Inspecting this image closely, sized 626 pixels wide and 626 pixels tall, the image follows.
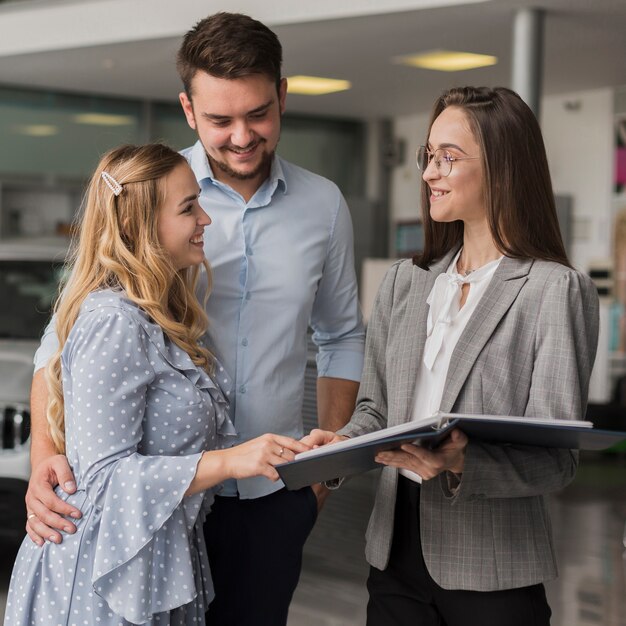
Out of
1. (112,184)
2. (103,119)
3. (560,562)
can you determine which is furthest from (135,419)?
(103,119)

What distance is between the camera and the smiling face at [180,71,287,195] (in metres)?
2.34

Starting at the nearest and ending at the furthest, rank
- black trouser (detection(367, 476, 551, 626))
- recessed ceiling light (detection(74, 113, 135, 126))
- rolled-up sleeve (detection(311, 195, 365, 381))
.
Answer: black trouser (detection(367, 476, 551, 626)), rolled-up sleeve (detection(311, 195, 365, 381)), recessed ceiling light (detection(74, 113, 135, 126))

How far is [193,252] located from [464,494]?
29.2 inches

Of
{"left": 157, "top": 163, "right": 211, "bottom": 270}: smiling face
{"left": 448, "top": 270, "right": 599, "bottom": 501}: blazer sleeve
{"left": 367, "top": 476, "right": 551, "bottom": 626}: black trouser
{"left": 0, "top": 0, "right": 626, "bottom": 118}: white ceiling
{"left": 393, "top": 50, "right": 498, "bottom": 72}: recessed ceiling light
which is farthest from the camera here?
{"left": 393, "top": 50, "right": 498, "bottom": 72}: recessed ceiling light

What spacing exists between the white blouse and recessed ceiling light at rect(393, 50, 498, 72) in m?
7.00

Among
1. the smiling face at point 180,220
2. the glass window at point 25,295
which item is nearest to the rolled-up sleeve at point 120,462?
the smiling face at point 180,220

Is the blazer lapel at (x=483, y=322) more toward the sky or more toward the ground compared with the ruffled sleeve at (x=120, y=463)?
more toward the sky

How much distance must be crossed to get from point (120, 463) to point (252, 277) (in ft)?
2.09

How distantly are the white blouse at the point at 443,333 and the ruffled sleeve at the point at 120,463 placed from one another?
1.51 feet

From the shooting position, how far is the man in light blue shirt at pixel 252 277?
2.36 m

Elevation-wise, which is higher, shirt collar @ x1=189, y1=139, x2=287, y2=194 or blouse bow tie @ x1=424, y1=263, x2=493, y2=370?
shirt collar @ x1=189, y1=139, x2=287, y2=194

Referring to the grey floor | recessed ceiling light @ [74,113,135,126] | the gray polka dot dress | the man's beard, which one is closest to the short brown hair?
the man's beard

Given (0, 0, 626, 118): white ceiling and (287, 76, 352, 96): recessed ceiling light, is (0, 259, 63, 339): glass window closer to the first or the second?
(0, 0, 626, 118): white ceiling

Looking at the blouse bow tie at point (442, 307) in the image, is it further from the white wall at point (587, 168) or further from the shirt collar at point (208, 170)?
the white wall at point (587, 168)
